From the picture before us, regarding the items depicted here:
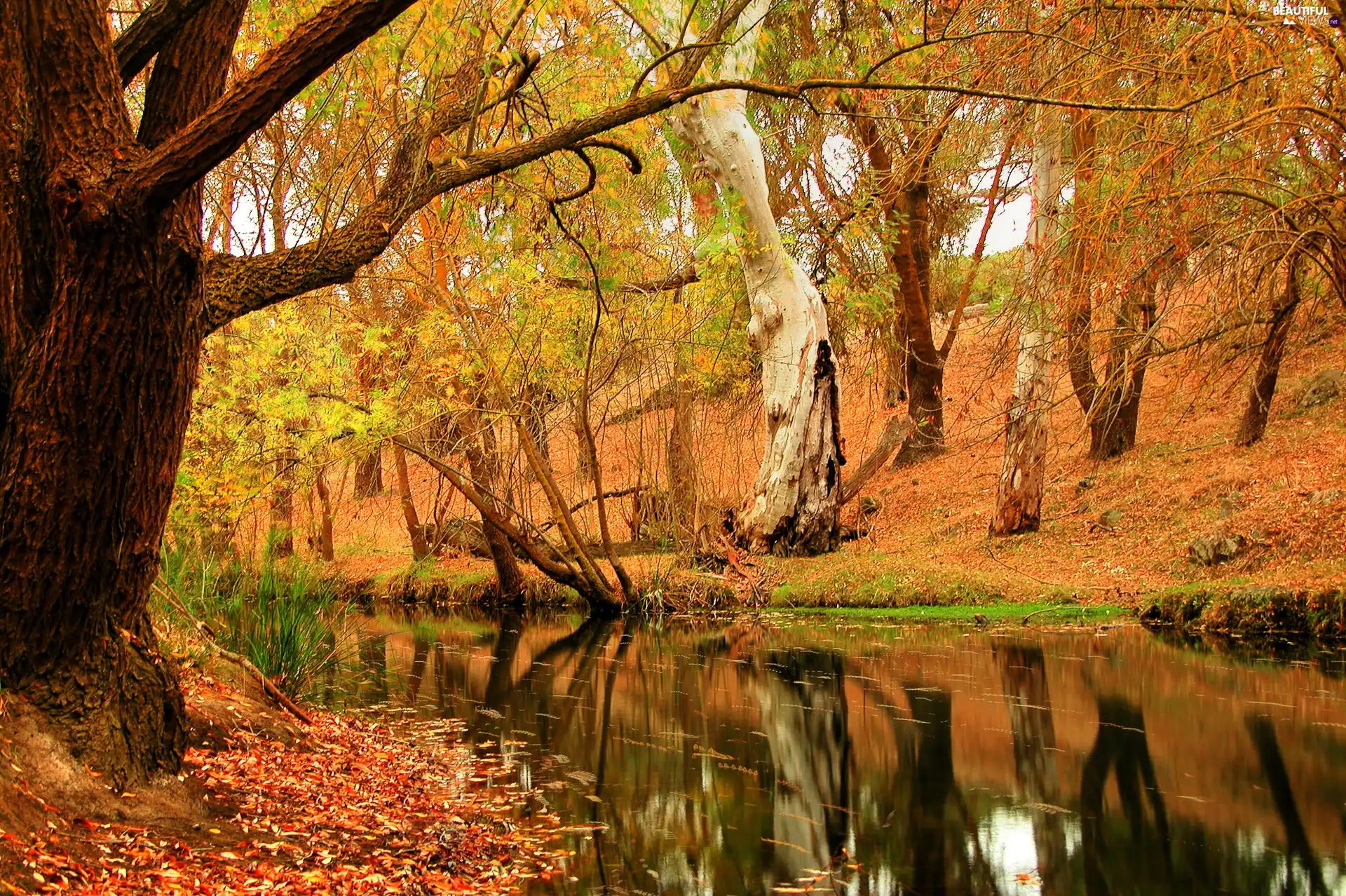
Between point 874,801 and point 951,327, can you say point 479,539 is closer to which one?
point 951,327

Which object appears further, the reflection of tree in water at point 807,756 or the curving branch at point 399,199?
the curving branch at point 399,199

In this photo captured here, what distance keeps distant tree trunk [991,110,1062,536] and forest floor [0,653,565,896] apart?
26.4 feet

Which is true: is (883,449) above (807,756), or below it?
above

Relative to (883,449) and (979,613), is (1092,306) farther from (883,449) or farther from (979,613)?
(883,449)

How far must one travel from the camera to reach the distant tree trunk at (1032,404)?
12.2 metres

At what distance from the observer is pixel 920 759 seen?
582 centimetres

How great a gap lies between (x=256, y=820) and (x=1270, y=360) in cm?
1103

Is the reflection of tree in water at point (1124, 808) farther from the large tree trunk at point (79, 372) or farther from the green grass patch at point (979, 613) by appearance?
the green grass patch at point (979, 613)

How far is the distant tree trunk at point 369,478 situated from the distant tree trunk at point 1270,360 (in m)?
8.23

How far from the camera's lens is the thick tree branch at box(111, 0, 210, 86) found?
13.0 ft

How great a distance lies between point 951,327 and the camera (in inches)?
745

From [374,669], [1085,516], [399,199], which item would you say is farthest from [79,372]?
[1085,516]

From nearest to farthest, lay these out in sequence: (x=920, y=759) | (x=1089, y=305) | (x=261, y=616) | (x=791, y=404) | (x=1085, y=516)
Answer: (x=920, y=759)
(x=261, y=616)
(x=1089, y=305)
(x=791, y=404)
(x=1085, y=516)

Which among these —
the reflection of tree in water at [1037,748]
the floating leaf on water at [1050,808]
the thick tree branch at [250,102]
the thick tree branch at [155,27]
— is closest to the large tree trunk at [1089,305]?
the reflection of tree in water at [1037,748]
